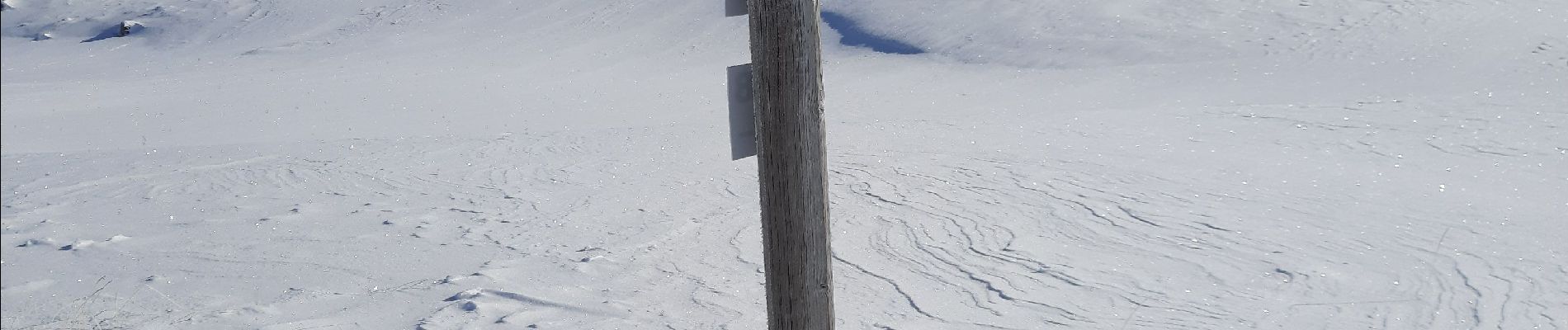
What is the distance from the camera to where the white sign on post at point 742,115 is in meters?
2.70

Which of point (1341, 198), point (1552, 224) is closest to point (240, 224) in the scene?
point (1341, 198)

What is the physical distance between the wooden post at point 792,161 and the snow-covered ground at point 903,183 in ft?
5.38

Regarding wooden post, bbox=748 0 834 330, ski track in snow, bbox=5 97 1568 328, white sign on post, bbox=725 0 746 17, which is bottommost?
ski track in snow, bbox=5 97 1568 328

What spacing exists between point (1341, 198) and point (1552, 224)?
1143mm

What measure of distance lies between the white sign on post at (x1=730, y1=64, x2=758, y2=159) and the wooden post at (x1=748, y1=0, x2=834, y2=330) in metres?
0.02

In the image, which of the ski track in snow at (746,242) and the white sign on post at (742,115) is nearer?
the white sign on post at (742,115)

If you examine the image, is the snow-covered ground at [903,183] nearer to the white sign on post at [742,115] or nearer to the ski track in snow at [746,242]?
the ski track in snow at [746,242]

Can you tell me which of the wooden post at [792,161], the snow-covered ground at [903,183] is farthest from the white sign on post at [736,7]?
the snow-covered ground at [903,183]

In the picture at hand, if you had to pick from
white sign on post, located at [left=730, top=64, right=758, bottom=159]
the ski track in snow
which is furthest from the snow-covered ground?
white sign on post, located at [left=730, top=64, right=758, bottom=159]

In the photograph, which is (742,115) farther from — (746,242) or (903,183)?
(903,183)

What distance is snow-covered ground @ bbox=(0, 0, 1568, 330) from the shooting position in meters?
5.36

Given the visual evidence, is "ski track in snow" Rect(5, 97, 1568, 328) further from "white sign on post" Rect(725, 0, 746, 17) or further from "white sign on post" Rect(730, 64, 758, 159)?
"white sign on post" Rect(725, 0, 746, 17)

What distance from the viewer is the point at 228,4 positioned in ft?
78.0

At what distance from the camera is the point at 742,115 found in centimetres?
273
